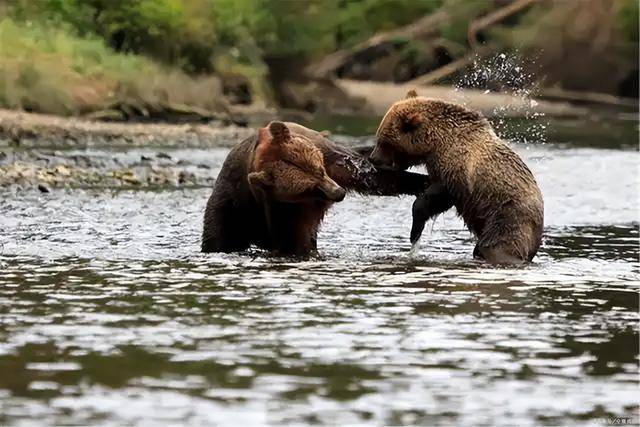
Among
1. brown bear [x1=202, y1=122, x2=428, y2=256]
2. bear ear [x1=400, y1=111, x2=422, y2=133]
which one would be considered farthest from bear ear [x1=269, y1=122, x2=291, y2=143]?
bear ear [x1=400, y1=111, x2=422, y2=133]

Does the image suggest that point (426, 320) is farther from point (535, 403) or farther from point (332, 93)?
point (332, 93)

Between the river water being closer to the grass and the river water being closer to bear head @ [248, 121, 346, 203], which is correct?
bear head @ [248, 121, 346, 203]

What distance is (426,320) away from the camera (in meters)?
7.51

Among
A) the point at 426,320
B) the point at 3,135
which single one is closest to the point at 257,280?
the point at 426,320

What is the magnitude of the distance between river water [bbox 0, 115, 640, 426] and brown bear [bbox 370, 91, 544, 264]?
0.27 metres

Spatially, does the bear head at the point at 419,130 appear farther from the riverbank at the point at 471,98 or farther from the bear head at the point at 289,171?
the riverbank at the point at 471,98

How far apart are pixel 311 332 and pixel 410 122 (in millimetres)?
3059

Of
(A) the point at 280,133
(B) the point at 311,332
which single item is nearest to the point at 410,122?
(A) the point at 280,133

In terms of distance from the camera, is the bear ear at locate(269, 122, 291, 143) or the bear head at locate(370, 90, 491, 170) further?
the bear head at locate(370, 90, 491, 170)

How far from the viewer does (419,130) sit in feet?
32.3

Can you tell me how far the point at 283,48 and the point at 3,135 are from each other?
2267cm

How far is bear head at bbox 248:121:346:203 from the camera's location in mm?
9383

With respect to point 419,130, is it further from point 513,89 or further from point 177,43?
point 177,43

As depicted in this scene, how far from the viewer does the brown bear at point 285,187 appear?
9430mm
